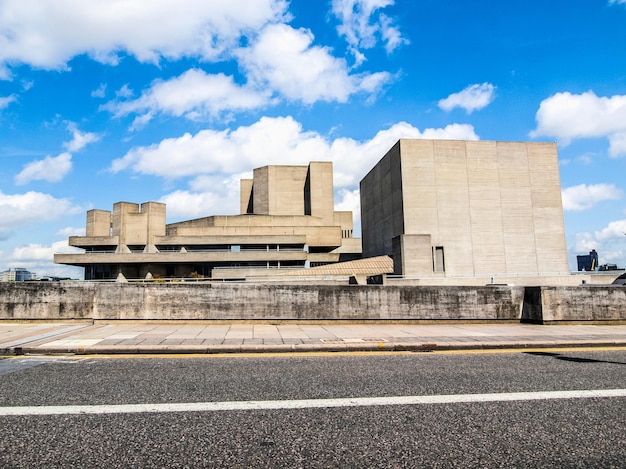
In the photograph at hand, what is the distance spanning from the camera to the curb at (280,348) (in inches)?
349

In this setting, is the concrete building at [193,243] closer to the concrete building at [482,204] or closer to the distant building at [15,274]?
the distant building at [15,274]

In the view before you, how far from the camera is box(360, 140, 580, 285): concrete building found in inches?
2280

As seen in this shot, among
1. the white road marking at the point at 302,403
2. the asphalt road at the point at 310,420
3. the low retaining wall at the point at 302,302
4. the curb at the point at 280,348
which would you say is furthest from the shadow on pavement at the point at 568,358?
the low retaining wall at the point at 302,302

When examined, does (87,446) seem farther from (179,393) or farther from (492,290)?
(492,290)

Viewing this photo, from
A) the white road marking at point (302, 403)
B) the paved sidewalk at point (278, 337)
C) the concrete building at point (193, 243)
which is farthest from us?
the concrete building at point (193, 243)

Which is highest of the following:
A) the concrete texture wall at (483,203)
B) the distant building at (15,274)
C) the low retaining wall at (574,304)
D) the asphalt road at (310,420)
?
the concrete texture wall at (483,203)

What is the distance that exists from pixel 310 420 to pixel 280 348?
4665 millimetres

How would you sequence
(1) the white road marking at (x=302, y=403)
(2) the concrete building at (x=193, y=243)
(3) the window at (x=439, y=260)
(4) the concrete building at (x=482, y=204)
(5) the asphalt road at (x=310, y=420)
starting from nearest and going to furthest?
(5) the asphalt road at (x=310, y=420), (1) the white road marking at (x=302, y=403), (3) the window at (x=439, y=260), (4) the concrete building at (x=482, y=204), (2) the concrete building at (x=193, y=243)

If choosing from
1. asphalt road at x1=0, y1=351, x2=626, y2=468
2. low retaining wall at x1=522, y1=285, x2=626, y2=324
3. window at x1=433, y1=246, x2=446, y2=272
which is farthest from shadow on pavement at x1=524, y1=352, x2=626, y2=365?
window at x1=433, y1=246, x2=446, y2=272

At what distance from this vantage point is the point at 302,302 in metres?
14.2

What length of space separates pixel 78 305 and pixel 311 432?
40.0 feet

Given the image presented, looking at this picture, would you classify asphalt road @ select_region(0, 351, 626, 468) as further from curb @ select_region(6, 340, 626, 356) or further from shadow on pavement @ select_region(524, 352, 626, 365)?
curb @ select_region(6, 340, 626, 356)

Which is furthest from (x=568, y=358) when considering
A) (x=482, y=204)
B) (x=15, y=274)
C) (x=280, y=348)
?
(x=15, y=274)

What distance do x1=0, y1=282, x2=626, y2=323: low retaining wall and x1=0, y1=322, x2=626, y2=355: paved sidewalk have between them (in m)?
0.48
